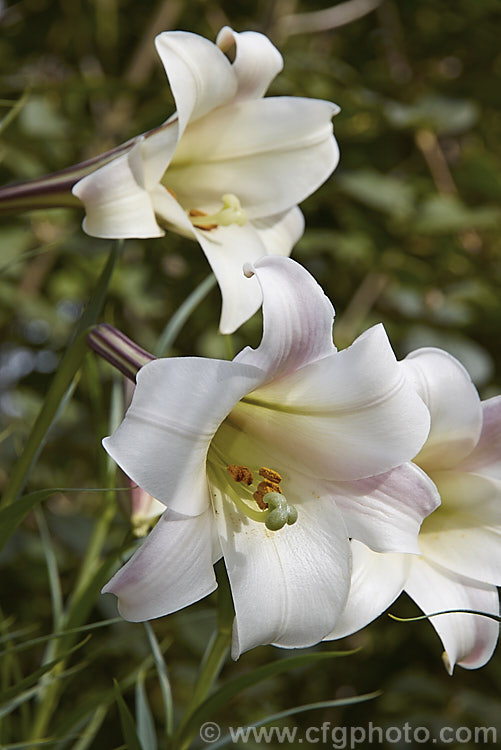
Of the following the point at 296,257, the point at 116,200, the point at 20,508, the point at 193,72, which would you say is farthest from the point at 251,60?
the point at 296,257

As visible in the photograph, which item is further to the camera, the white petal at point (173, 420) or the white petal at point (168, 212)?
the white petal at point (168, 212)

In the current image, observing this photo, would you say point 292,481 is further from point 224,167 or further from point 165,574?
point 224,167

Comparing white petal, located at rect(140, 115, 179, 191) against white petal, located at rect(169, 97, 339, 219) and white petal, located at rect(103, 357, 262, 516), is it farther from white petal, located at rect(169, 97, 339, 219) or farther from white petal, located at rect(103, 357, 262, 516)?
white petal, located at rect(103, 357, 262, 516)

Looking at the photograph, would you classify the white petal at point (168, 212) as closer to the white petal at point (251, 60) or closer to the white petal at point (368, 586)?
the white petal at point (251, 60)

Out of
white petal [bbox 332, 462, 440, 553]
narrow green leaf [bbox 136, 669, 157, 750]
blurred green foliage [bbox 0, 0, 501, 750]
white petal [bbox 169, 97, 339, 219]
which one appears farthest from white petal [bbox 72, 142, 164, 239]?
blurred green foliage [bbox 0, 0, 501, 750]

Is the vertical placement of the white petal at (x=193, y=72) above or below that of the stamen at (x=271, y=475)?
above

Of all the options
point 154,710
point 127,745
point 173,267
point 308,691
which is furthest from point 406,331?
point 127,745

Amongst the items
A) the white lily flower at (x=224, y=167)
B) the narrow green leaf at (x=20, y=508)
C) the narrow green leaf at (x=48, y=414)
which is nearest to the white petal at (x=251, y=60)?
the white lily flower at (x=224, y=167)
